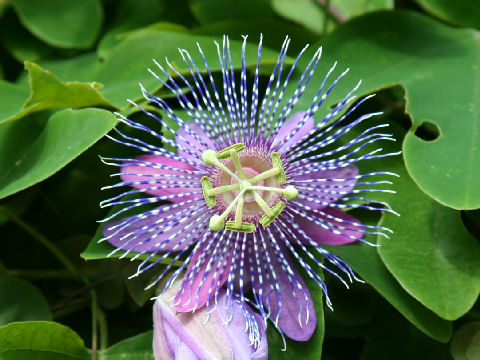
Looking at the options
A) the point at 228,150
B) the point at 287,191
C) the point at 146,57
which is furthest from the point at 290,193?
the point at 146,57

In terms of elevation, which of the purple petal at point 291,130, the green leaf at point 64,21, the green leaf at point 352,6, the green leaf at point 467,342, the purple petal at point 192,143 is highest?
the green leaf at point 64,21

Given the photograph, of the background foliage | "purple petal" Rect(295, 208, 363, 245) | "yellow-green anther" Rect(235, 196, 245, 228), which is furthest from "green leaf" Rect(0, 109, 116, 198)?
"purple petal" Rect(295, 208, 363, 245)

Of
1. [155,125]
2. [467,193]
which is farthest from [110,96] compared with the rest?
[467,193]

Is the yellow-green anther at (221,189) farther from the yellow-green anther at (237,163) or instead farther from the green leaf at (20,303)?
the green leaf at (20,303)

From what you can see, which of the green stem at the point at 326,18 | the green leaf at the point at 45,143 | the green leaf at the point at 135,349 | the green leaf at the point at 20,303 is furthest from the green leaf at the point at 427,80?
the green leaf at the point at 20,303

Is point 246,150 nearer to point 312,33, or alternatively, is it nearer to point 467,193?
point 467,193
